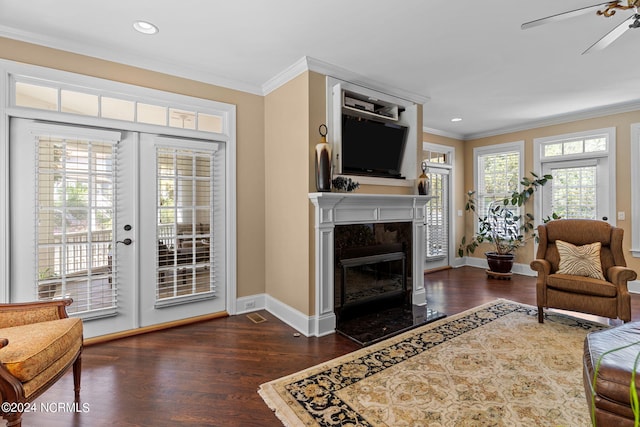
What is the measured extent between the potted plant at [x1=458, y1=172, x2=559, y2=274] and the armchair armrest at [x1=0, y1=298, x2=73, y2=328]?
576 centimetres

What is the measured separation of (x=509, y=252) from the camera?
566cm

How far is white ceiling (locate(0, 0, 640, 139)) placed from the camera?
2.28 metres

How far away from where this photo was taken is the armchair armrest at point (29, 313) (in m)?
1.98

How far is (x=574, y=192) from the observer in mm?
5086

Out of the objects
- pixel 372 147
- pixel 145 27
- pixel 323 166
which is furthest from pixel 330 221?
pixel 145 27

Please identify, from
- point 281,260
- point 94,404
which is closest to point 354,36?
point 281,260

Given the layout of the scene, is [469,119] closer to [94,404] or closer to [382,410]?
[382,410]

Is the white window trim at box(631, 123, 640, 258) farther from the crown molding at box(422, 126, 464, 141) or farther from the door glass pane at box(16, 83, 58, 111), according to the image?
the door glass pane at box(16, 83, 58, 111)

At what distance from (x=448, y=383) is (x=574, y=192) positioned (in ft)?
15.0

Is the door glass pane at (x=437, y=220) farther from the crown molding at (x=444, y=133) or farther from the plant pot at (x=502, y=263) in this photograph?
the plant pot at (x=502, y=263)

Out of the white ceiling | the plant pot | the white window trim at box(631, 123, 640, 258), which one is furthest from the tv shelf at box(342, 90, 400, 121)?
the white window trim at box(631, 123, 640, 258)

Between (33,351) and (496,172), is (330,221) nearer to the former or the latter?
(33,351)

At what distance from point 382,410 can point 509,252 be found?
A: 4830 millimetres

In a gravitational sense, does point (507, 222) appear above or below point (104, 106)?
below
